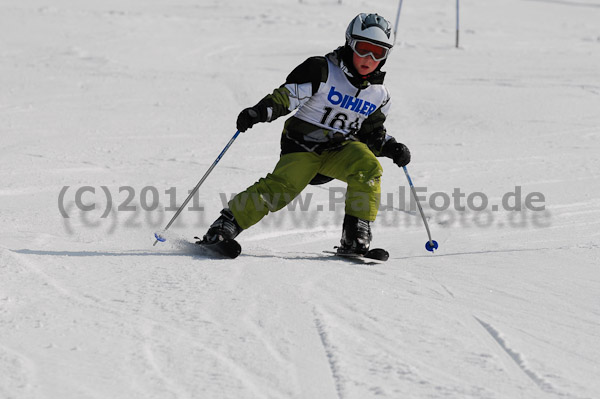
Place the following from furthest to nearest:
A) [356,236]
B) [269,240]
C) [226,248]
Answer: [269,240] < [356,236] < [226,248]

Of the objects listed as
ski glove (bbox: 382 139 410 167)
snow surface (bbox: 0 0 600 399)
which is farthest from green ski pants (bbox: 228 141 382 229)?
snow surface (bbox: 0 0 600 399)

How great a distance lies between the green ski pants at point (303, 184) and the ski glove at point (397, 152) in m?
0.19

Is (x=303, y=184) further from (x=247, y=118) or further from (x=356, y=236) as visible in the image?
(x=247, y=118)

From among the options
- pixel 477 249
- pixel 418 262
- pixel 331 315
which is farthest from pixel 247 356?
pixel 477 249

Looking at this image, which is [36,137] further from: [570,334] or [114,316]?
[570,334]

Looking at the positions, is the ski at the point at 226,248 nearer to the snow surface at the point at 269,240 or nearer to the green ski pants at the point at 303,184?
the snow surface at the point at 269,240

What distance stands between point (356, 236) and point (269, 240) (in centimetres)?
96

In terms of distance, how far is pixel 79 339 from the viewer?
287 centimetres

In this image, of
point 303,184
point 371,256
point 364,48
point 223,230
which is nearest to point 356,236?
point 371,256

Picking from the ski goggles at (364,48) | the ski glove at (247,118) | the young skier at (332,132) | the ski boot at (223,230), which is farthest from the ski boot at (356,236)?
the ski goggles at (364,48)

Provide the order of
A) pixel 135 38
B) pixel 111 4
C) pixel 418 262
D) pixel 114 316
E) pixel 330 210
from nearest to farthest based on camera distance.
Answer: pixel 114 316 < pixel 418 262 < pixel 330 210 < pixel 135 38 < pixel 111 4

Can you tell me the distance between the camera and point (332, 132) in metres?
4.81

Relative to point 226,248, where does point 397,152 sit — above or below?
above

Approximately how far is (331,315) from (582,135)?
6675 millimetres
